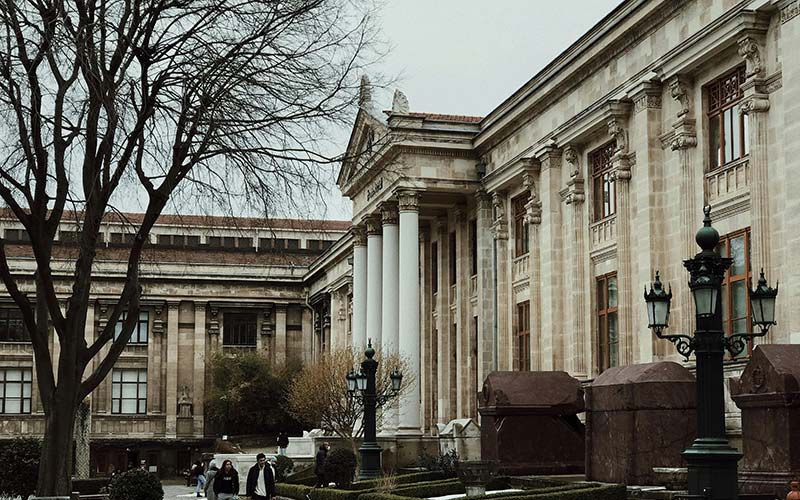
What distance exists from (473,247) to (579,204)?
10.1 metres

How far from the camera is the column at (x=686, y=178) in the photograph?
29.3 m

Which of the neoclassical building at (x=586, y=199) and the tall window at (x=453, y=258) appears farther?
the tall window at (x=453, y=258)

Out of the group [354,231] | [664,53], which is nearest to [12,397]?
[354,231]

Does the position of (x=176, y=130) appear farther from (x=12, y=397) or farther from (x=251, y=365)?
(x=12, y=397)

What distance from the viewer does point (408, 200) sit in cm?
4438

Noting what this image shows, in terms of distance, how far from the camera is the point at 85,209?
18.0 metres

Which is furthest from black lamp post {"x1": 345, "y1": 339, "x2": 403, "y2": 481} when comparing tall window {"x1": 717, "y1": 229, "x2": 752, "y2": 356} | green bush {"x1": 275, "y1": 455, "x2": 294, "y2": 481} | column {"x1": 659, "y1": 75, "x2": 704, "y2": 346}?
green bush {"x1": 275, "y1": 455, "x2": 294, "y2": 481}

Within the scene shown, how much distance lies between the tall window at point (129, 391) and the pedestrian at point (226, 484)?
176 ft

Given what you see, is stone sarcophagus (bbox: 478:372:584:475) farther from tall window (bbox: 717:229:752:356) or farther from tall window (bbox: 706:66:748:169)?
tall window (bbox: 706:66:748:169)

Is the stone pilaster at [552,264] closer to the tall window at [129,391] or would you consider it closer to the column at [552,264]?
the column at [552,264]

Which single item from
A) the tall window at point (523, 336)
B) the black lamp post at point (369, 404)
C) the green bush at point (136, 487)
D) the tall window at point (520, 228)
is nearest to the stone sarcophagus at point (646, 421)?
the green bush at point (136, 487)

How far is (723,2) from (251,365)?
4797 cm

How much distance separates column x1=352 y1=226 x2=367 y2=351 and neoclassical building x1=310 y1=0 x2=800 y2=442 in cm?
9

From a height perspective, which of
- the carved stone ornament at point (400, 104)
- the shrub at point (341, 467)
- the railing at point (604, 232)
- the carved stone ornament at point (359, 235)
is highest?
the carved stone ornament at point (400, 104)
